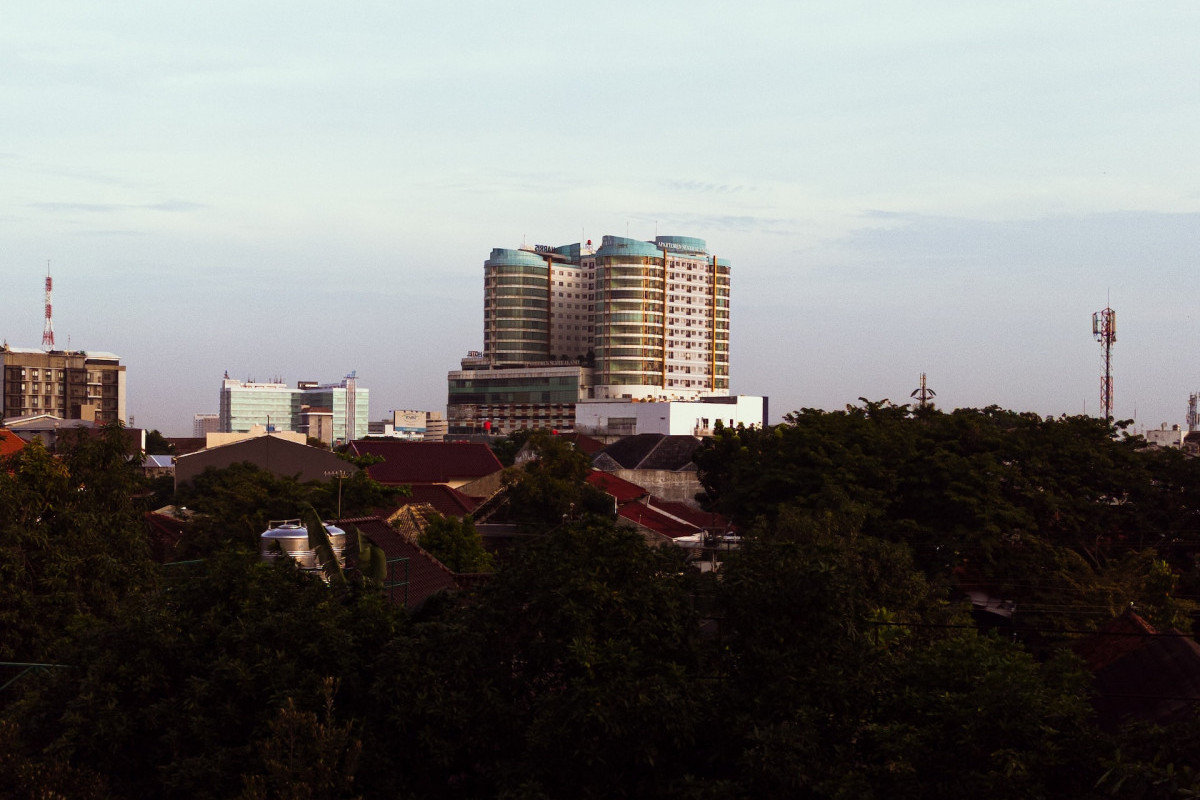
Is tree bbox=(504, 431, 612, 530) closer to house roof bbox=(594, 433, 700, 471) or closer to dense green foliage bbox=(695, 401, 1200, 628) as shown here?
dense green foliage bbox=(695, 401, 1200, 628)

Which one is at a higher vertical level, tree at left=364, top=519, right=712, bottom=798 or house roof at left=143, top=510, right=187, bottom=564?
tree at left=364, top=519, right=712, bottom=798

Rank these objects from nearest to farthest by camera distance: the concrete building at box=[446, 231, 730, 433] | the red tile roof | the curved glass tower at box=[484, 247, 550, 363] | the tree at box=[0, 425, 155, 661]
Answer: the tree at box=[0, 425, 155, 661], the red tile roof, the concrete building at box=[446, 231, 730, 433], the curved glass tower at box=[484, 247, 550, 363]

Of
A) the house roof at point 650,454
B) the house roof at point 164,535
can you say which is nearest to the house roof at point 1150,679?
the house roof at point 164,535

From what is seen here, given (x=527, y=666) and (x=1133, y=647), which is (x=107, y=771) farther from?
(x=1133, y=647)

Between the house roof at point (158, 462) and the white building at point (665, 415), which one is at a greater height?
the white building at point (665, 415)

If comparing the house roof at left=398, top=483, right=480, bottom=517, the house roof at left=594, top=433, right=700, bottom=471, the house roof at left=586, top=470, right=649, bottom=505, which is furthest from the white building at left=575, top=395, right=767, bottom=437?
the house roof at left=398, top=483, right=480, bottom=517

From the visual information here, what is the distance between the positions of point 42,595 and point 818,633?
1441 centimetres

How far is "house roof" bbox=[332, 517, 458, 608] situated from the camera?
2717cm

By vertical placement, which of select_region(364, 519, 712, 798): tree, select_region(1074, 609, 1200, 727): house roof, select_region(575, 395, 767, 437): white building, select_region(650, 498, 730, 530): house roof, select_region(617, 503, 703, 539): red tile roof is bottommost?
select_region(650, 498, 730, 530): house roof

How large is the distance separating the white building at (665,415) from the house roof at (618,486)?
62.0m

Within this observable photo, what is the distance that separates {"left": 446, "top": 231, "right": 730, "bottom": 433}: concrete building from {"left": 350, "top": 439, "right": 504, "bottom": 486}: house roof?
8451cm

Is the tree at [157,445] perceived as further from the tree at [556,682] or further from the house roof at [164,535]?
the tree at [556,682]

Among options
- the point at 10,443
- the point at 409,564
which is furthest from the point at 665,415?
the point at 409,564

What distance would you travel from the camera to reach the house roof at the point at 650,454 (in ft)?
248
